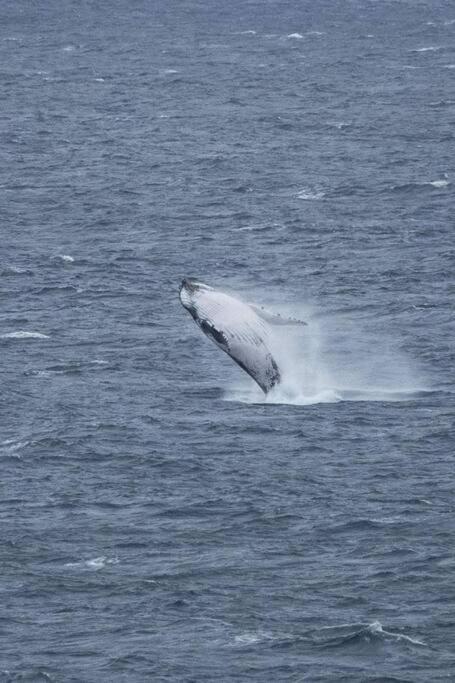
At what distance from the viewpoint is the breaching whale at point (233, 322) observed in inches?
3285

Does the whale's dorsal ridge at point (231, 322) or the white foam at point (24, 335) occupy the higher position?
the whale's dorsal ridge at point (231, 322)

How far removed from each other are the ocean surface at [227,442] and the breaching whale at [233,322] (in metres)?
8.47

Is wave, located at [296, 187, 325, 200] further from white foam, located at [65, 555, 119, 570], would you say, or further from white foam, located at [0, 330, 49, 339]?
white foam, located at [65, 555, 119, 570]

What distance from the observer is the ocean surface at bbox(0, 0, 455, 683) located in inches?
3061

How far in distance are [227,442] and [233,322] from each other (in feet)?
52.8

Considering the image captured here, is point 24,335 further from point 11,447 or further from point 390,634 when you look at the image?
point 390,634

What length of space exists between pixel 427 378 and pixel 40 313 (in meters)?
30.0

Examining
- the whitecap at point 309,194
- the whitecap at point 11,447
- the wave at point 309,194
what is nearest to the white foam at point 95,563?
the whitecap at point 11,447

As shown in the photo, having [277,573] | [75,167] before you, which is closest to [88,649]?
[277,573]

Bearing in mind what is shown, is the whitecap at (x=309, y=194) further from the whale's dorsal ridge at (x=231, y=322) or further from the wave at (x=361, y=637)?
the wave at (x=361, y=637)

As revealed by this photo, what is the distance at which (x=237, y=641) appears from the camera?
3039 inches

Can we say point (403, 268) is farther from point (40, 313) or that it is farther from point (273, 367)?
point (273, 367)

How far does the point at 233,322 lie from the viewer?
84.7m

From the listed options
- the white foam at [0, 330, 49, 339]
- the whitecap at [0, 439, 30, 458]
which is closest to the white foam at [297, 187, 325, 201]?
the white foam at [0, 330, 49, 339]
